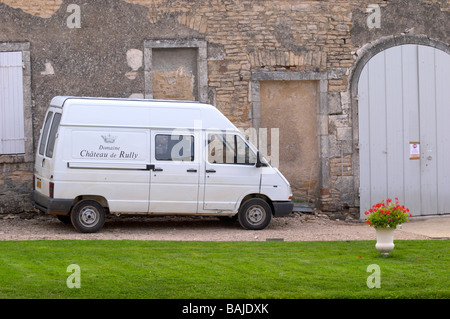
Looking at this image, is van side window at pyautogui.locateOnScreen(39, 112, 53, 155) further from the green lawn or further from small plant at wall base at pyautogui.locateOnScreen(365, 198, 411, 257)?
small plant at wall base at pyautogui.locateOnScreen(365, 198, 411, 257)

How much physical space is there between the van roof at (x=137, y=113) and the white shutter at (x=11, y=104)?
65.6 inches

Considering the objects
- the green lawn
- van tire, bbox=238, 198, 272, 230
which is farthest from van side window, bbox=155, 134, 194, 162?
the green lawn

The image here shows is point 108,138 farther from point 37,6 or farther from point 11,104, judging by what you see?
point 37,6

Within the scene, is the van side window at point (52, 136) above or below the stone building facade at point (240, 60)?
below

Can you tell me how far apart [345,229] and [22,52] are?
6.69 m

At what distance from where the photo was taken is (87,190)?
1380 centimetres

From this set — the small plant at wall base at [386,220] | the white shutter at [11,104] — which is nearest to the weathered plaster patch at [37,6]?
the white shutter at [11,104]

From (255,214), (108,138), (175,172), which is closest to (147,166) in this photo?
(175,172)

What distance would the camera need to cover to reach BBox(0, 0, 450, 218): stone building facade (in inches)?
626

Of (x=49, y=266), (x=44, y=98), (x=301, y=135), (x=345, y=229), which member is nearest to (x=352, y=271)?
(x=49, y=266)

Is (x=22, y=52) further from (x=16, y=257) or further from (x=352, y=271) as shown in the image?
(x=352, y=271)

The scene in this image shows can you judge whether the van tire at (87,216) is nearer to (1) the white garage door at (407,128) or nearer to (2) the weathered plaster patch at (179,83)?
(2) the weathered plaster patch at (179,83)

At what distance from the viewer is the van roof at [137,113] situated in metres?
13.9

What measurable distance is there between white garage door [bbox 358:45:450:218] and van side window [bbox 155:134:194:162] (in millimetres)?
4007
